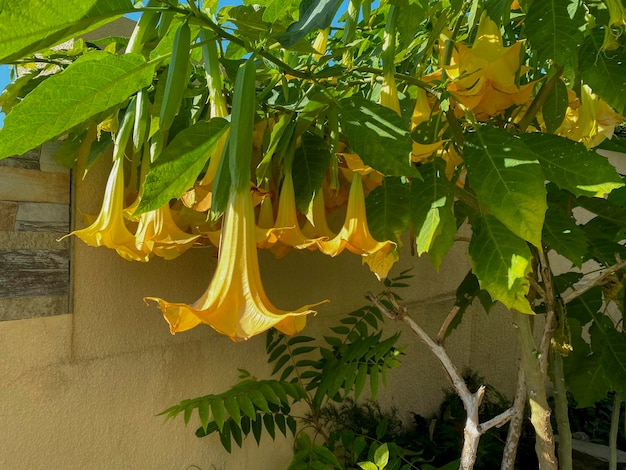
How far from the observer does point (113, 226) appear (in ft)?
2.87

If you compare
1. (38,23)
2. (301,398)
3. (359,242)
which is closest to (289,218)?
(359,242)

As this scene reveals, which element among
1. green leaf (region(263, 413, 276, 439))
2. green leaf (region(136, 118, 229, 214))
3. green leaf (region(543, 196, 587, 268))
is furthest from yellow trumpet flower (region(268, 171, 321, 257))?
green leaf (region(263, 413, 276, 439))

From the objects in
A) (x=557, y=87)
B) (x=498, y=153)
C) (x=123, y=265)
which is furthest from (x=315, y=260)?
(x=498, y=153)

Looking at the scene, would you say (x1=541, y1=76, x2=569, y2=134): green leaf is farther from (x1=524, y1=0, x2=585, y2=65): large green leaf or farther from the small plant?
the small plant

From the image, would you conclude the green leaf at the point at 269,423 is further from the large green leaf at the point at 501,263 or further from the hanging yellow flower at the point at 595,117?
the hanging yellow flower at the point at 595,117

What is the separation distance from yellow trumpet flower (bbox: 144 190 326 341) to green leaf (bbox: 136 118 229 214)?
0.17ft

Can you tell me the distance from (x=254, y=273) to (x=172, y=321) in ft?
0.31

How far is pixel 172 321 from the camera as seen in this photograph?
55 centimetres

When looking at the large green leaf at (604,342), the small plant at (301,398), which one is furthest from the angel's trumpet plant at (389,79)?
the large green leaf at (604,342)

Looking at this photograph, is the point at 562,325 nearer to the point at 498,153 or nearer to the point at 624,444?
the point at 498,153

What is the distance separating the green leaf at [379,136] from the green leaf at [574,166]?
9.5 inches

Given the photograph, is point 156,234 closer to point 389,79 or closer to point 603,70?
point 389,79

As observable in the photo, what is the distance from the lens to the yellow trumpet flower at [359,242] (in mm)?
862

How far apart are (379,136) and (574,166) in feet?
0.94
